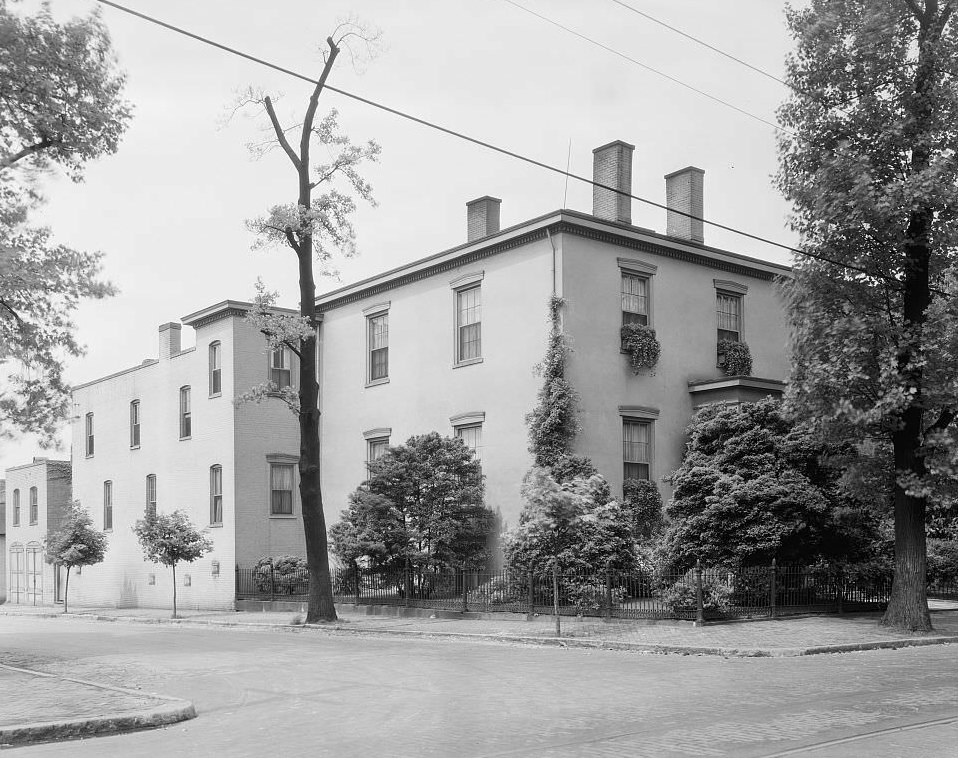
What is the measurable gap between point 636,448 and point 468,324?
6.04m

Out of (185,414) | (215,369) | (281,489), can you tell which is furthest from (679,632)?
(185,414)

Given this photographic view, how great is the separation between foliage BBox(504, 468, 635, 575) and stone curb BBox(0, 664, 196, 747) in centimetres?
952

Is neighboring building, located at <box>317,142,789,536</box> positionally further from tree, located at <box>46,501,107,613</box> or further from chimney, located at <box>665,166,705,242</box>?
tree, located at <box>46,501,107,613</box>

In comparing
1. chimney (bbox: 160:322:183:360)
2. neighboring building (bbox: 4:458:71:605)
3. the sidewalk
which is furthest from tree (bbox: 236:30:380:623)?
neighboring building (bbox: 4:458:71:605)

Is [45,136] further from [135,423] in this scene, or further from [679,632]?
[135,423]

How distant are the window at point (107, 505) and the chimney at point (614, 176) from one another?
85.6 feet

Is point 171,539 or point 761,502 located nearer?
point 761,502

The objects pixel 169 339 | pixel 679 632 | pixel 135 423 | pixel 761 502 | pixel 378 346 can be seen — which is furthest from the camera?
pixel 135 423

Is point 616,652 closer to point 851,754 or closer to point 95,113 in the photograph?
point 851,754

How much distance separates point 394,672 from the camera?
14.5 m

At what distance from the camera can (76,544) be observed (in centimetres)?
4081

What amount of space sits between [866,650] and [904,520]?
3467 mm

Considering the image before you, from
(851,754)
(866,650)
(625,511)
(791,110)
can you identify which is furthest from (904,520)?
(851,754)

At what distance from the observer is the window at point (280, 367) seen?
37062mm
